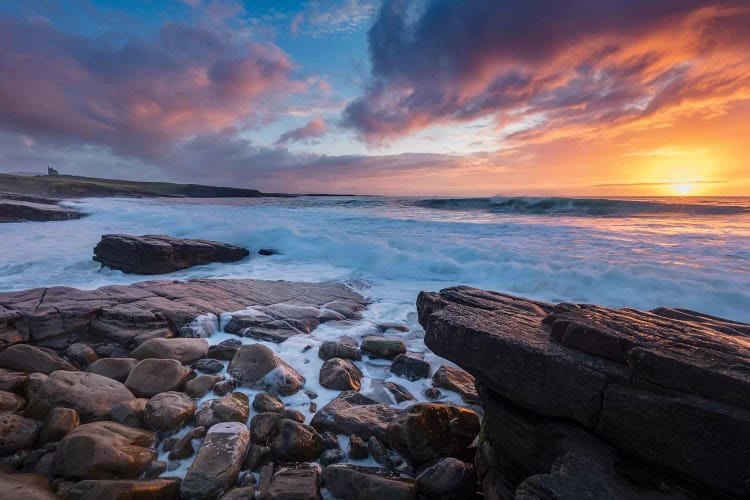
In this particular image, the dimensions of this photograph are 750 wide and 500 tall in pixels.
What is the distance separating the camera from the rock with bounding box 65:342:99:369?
174 inches

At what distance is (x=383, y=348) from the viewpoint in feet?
16.6

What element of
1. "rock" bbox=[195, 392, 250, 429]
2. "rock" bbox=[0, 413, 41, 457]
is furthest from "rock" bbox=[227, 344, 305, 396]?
"rock" bbox=[0, 413, 41, 457]

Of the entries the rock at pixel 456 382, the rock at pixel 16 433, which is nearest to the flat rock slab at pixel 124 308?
the rock at pixel 16 433

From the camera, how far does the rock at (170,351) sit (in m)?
4.40

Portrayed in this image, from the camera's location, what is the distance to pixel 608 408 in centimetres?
225

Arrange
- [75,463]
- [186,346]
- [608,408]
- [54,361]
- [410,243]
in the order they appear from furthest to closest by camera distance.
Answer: [410,243]
[186,346]
[54,361]
[75,463]
[608,408]

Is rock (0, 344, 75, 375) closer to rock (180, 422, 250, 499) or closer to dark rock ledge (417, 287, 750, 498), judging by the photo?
rock (180, 422, 250, 499)

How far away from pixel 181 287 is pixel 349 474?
6.10m

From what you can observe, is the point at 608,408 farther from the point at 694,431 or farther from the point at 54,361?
the point at 54,361

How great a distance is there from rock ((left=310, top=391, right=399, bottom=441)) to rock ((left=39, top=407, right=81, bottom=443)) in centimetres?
206

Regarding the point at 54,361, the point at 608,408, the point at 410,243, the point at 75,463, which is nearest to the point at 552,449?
the point at 608,408

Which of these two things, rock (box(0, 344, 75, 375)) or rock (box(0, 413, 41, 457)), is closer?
rock (box(0, 413, 41, 457))

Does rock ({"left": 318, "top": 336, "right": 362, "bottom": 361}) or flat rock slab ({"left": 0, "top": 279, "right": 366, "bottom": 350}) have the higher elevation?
flat rock slab ({"left": 0, "top": 279, "right": 366, "bottom": 350})

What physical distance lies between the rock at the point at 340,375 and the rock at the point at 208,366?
1.24 metres
